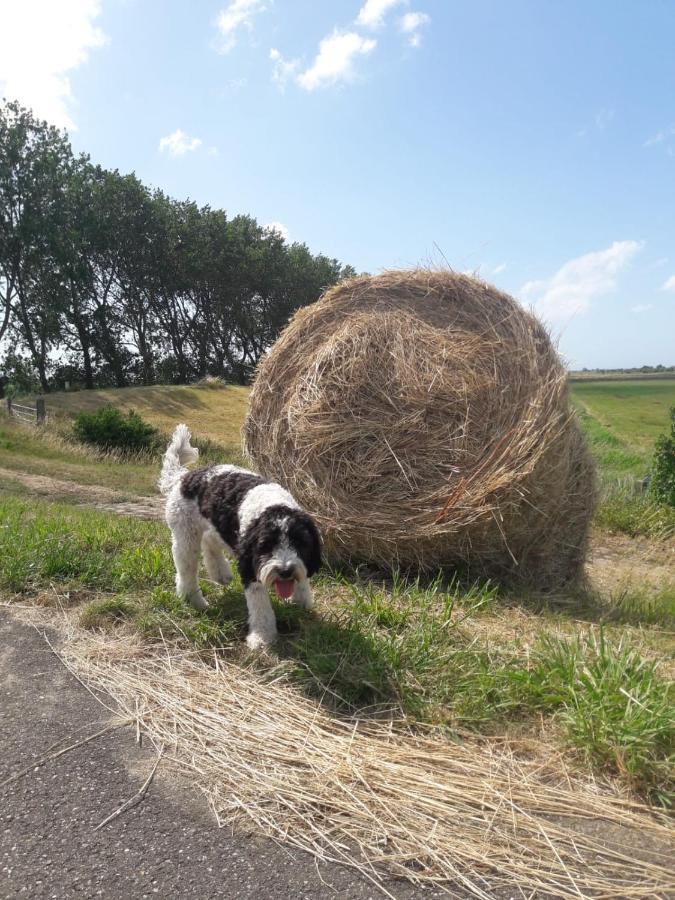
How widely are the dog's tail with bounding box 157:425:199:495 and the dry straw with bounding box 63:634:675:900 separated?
1.91 m

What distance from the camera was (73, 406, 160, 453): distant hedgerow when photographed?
15656mm

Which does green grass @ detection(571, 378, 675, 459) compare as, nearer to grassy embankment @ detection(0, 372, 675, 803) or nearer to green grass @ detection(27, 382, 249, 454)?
grassy embankment @ detection(0, 372, 675, 803)

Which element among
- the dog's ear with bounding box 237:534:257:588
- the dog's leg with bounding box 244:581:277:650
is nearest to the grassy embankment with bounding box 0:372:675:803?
the dog's leg with bounding box 244:581:277:650

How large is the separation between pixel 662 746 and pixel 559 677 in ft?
1.76

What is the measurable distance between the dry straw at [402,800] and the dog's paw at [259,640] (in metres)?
0.44

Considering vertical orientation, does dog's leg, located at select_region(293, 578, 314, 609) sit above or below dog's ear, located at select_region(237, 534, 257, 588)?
below

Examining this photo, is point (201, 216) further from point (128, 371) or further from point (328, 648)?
point (328, 648)

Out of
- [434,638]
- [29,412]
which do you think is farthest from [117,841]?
[29,412]

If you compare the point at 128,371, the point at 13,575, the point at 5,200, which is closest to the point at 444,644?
the point at 13,575

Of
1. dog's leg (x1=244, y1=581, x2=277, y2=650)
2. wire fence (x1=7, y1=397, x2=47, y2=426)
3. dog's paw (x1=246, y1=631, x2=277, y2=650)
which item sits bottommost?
dog's paw (x1=246, y1=631, x2=277, y2=650)

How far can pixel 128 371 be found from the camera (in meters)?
33.2

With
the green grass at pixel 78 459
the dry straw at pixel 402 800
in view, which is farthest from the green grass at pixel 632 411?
the dry straw at pixel 402 800

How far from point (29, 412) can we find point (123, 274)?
17.3m

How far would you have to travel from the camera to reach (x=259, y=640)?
3.74m
